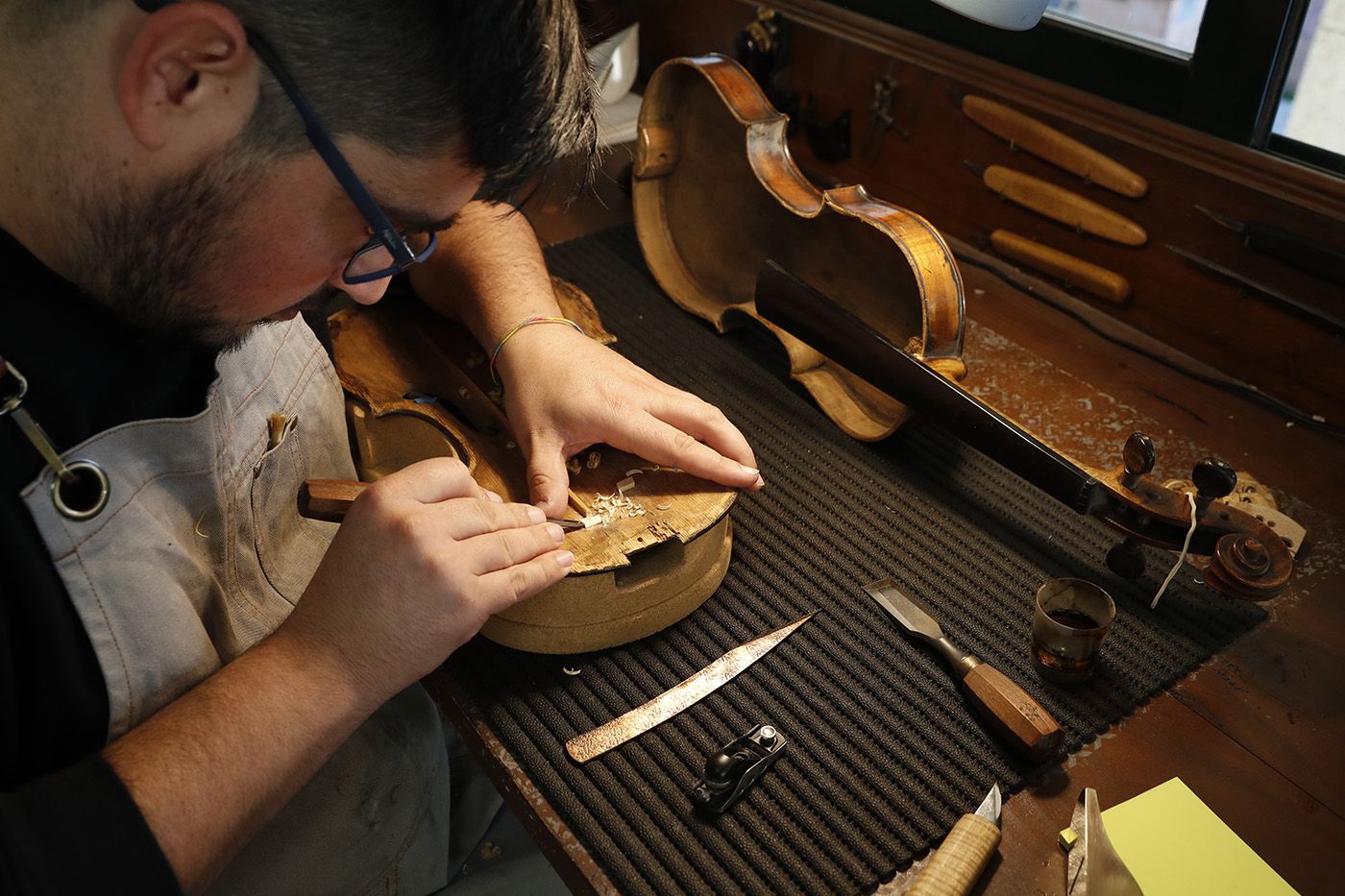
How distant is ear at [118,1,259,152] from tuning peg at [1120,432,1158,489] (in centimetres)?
104

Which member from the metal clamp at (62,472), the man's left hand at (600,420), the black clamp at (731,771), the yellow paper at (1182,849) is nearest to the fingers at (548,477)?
the man's left hand at (600,420)

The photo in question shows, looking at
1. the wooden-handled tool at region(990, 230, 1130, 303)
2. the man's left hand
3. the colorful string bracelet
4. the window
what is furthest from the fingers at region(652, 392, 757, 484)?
the window

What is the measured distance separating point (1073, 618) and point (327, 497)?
0.91 metres

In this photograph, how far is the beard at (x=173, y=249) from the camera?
867 mm

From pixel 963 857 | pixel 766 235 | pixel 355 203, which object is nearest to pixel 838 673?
pixel 963 857

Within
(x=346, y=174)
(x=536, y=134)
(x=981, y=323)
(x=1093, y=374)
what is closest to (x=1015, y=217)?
(x=981, y=323)

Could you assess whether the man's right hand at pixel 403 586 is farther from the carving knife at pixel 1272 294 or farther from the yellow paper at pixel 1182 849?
the carving knife at pixel 1272 294

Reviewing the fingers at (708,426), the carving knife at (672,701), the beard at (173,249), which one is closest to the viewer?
the beard at (173,249)

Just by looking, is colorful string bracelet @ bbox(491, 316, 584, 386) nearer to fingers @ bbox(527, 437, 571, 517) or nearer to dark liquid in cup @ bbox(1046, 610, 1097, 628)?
fingers @ bbox(527, 437, 571, 517)

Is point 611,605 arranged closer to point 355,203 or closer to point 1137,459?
point 355,203

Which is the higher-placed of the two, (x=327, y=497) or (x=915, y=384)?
(x=327, y=497)

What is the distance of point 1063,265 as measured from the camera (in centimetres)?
184

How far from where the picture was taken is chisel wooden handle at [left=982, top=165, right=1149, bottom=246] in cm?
174

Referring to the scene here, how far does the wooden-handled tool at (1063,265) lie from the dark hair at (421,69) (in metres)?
1.21
